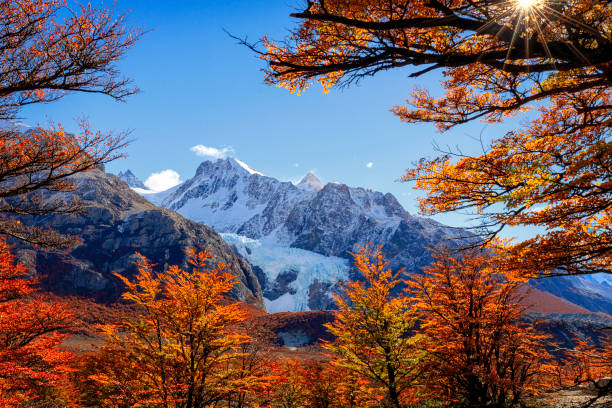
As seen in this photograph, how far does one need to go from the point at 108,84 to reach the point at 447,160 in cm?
848

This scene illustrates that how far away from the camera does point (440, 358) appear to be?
8.67 m

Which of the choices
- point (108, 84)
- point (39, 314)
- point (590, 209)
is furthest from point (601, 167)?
point (39, 314)

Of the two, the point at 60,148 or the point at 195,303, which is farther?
the point at 195,303

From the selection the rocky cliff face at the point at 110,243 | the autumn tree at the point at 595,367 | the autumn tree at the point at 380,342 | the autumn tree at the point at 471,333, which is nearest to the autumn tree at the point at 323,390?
the autumn tree at the point at 380,342

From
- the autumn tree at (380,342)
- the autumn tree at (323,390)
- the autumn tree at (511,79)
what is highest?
the autumn tree at (511,79)

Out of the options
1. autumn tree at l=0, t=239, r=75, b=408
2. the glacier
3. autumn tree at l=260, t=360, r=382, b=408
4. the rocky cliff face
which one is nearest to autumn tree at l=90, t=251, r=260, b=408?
autumn tree at l=260, t=360, r=382, b=408

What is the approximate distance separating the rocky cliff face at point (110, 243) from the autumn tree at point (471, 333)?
69.9 m

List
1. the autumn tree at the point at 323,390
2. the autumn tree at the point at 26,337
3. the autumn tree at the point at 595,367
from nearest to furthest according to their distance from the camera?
the autumn tree at the point at 595,367
the autumn tree at the point at 323,390
the autumn tree at the point at 26,337

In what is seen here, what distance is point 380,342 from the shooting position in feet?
30.2

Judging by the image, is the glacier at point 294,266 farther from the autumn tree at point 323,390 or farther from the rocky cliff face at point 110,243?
the autumn tree at point 323,390

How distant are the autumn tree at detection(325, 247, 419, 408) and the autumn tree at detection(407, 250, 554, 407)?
61 centimetres

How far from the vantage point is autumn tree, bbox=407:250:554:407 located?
8.27 meters

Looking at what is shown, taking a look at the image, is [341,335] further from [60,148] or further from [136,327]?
[60,148]

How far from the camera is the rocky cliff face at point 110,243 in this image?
219 feet
